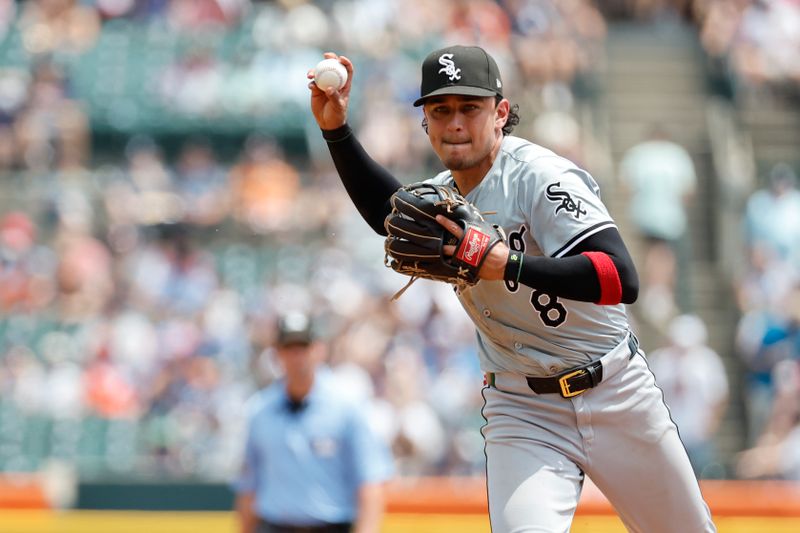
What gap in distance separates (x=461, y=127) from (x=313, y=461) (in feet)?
8.26

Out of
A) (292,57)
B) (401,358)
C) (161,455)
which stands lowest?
(161,455)

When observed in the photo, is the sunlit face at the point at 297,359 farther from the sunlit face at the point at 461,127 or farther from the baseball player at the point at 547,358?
the sunlit face at the point at 461,127

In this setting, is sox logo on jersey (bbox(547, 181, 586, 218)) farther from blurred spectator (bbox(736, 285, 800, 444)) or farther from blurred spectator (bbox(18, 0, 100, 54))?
blurred spectator (bbox(18, 0, 100, 54))

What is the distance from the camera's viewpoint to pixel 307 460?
653 cm

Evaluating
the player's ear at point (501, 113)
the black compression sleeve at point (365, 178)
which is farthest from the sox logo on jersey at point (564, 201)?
the black compression sleeve at point (365, 178)

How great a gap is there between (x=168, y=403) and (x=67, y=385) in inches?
41.4

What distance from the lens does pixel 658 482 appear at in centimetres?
464

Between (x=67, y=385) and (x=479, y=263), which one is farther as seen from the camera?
(x=67, y=385)

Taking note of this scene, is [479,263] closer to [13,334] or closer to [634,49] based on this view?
[13,334]

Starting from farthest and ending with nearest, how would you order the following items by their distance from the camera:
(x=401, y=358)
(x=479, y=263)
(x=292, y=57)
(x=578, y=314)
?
(x=292, y=57), (x=401, y=358), (x=578, y=314), (x=479, y=263)

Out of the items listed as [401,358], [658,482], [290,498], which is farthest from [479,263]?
[401,358]

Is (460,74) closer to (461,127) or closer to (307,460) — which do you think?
(461,127)

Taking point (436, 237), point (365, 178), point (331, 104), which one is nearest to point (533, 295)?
point (436, 237)

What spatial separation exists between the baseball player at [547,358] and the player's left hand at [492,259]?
0.55ft
